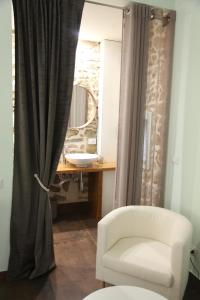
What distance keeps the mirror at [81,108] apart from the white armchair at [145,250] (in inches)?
76.2

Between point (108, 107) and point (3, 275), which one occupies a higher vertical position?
point (108, 107)

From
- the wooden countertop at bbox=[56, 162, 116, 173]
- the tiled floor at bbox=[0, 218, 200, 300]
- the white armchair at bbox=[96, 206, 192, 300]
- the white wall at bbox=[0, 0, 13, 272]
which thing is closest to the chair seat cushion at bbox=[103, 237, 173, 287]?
the white armchair at bbox=[96, 206, 192, 300]

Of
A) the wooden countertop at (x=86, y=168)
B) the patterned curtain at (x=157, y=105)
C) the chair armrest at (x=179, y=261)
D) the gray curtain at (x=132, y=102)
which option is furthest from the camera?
the wooden countertop at (x=86, y=168)

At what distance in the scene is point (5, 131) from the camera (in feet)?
7.42

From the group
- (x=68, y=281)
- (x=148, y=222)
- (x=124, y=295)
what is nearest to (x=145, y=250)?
(x=148, y=222)

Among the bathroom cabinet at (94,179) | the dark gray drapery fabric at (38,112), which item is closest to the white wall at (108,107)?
the bathroom cabinet at (94,179)

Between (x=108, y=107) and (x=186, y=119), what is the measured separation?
154cm

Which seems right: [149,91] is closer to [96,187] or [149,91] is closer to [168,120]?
[168,120]

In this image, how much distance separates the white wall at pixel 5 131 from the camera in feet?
7.09

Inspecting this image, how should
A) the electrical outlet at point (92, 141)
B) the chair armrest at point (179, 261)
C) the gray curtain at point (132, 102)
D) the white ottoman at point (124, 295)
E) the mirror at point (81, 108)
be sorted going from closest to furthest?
the white ottoman at point (124, 295)
the chair armrest at point (179, 261)
the gray curtain at point (132, 102)
the mirror at point (81, 108)
the electrical outlet at point (92, 141)

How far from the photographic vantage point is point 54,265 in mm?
2596

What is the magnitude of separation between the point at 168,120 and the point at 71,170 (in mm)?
1417

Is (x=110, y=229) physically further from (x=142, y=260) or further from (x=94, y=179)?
(x=94, y=179)

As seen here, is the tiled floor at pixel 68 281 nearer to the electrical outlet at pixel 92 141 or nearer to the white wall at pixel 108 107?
the white wall at pixel 108 107
